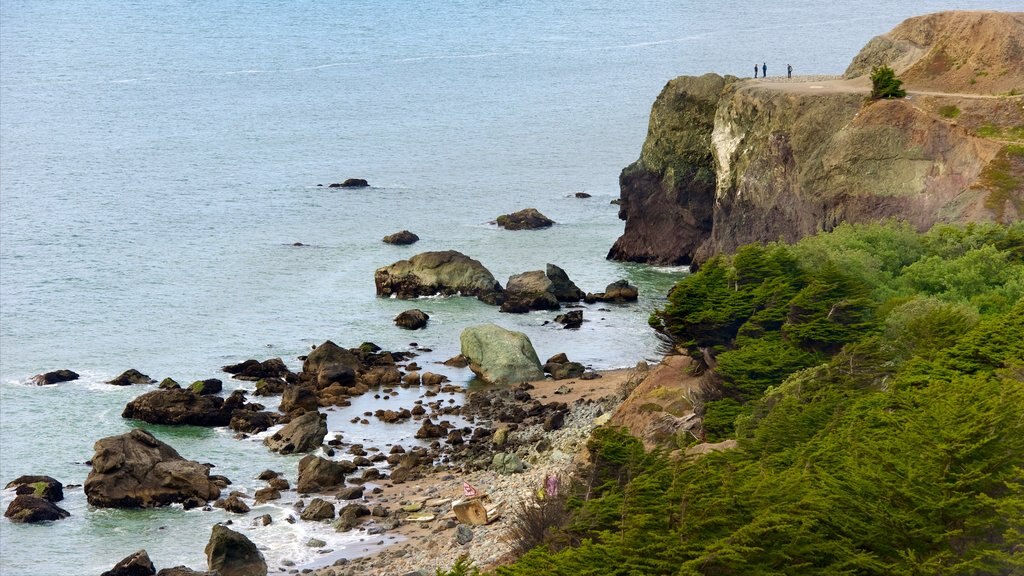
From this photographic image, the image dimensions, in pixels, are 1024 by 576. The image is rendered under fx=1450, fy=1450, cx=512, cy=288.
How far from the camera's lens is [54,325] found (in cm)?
7894

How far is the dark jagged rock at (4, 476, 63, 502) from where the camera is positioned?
168ft

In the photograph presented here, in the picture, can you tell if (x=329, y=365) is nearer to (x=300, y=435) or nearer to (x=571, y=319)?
(x=300, y=435)

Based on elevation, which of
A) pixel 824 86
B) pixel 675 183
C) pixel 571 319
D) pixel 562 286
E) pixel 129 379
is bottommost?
→ pixel 571 319

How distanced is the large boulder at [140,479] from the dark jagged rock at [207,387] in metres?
11.5

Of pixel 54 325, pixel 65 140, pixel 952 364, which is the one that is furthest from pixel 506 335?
pixel 65 140

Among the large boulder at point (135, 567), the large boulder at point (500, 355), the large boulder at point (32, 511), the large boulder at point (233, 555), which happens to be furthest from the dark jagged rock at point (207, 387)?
the large boulder at point (233, 555)

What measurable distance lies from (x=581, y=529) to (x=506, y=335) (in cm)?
3778

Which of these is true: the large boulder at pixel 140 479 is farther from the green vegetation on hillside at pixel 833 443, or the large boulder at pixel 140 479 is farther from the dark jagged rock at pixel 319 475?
the green vegetation on hillside at pixel 833 443

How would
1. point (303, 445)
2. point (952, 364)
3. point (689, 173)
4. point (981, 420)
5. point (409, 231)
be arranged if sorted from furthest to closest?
point (409, 231), point (689, 173), point (303, 445), point (952, 364), point (981, 420)

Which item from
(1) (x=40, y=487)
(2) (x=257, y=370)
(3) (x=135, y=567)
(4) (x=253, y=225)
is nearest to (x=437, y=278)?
(2) (x=257, y=370)

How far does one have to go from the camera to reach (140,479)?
51188 mm

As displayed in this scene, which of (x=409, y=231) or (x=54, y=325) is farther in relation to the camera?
(x=409, y=231)

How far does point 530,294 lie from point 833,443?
49.1 m

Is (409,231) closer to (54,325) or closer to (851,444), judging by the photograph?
(54,325)
